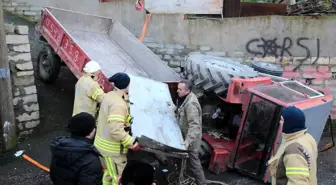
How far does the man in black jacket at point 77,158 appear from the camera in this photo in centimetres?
289

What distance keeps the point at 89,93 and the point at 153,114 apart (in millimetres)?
1060

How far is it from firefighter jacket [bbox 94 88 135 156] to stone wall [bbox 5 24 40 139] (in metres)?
2.50

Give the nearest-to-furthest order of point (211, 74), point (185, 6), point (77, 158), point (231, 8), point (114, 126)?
point (77, 158), point (114, 126), point (211, 74), point (185, 6), point (231, 8)

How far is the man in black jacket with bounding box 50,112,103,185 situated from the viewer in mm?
2887

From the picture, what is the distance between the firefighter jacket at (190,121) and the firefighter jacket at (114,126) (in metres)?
0.90

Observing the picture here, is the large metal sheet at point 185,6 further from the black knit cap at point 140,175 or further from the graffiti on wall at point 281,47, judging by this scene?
the black knit cap at point 140,175

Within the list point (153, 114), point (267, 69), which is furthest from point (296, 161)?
point (267, 69)

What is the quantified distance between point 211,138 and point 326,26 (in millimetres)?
3801

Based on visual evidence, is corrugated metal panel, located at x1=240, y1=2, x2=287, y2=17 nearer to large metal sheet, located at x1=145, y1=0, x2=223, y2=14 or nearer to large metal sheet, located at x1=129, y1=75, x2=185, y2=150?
large metal sheet, located at x1=145, y1=0, x2=223, y2=14

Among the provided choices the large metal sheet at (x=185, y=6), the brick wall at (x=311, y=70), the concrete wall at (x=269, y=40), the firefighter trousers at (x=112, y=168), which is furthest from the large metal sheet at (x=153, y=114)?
the large metal sheet at (x=185, y=6)

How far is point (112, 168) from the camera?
4.40 metres

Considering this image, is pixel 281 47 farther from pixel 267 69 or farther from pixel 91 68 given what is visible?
pixel 91 68

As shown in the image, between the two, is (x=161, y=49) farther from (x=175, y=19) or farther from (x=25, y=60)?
(x=25, y=60)

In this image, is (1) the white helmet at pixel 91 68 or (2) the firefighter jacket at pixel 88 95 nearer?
(2) the firefighter jacket at pixel 88 95
